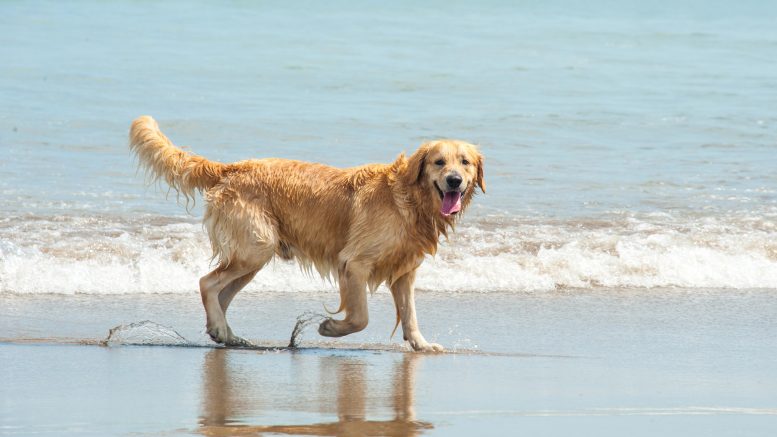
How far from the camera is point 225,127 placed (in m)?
17.5

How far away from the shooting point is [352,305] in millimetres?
7254

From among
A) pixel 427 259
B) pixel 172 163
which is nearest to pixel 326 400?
pixel 172 163

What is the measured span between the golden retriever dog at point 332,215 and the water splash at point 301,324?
0.55 feet

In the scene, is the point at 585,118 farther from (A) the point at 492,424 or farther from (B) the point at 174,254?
(A) the point at 492,424

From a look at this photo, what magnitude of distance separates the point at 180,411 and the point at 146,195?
6965 millimetres

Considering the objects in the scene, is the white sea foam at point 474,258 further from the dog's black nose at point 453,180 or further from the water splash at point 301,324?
the dog's black nose at point 453,180

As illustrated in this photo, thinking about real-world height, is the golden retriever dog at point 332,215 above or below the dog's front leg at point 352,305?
above

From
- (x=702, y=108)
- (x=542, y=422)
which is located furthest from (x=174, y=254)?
(x=702, y=108)

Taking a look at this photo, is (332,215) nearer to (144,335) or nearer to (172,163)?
(172,163)

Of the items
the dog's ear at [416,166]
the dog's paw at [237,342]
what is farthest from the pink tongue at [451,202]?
the dog's paw at [237,342]

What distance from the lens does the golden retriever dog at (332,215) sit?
23.9 feet

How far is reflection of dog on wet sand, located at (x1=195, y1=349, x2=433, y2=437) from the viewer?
17.2 ft

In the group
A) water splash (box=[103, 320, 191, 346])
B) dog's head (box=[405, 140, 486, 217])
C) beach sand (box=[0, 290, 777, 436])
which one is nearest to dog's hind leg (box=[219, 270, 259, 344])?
beach sand (box=[0, 290, 777, 436])

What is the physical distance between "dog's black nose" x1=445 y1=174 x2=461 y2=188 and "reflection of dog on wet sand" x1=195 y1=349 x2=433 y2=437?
1006 mm
